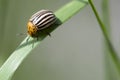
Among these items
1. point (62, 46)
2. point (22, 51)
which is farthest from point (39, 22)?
point (62, 46)

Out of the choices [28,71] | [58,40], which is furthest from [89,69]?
[28,71]

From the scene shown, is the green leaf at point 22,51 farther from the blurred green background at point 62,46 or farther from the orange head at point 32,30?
the blurred green background at point 62,46

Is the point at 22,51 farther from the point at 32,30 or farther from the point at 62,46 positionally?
the point at 62,46

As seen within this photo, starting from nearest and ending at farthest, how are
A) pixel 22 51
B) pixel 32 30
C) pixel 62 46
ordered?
pixel 22 51 → pixel 32 30 → pixel 62 46

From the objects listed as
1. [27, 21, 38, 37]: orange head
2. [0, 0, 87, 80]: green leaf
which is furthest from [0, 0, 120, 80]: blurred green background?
[0, 0, 87, 80]: green leaf

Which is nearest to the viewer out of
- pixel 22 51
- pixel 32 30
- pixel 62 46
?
pixel 22 51

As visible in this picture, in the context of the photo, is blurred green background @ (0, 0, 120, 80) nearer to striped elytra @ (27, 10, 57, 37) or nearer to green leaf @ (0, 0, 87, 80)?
striped elytra @ (27, 10, 57, 37)
